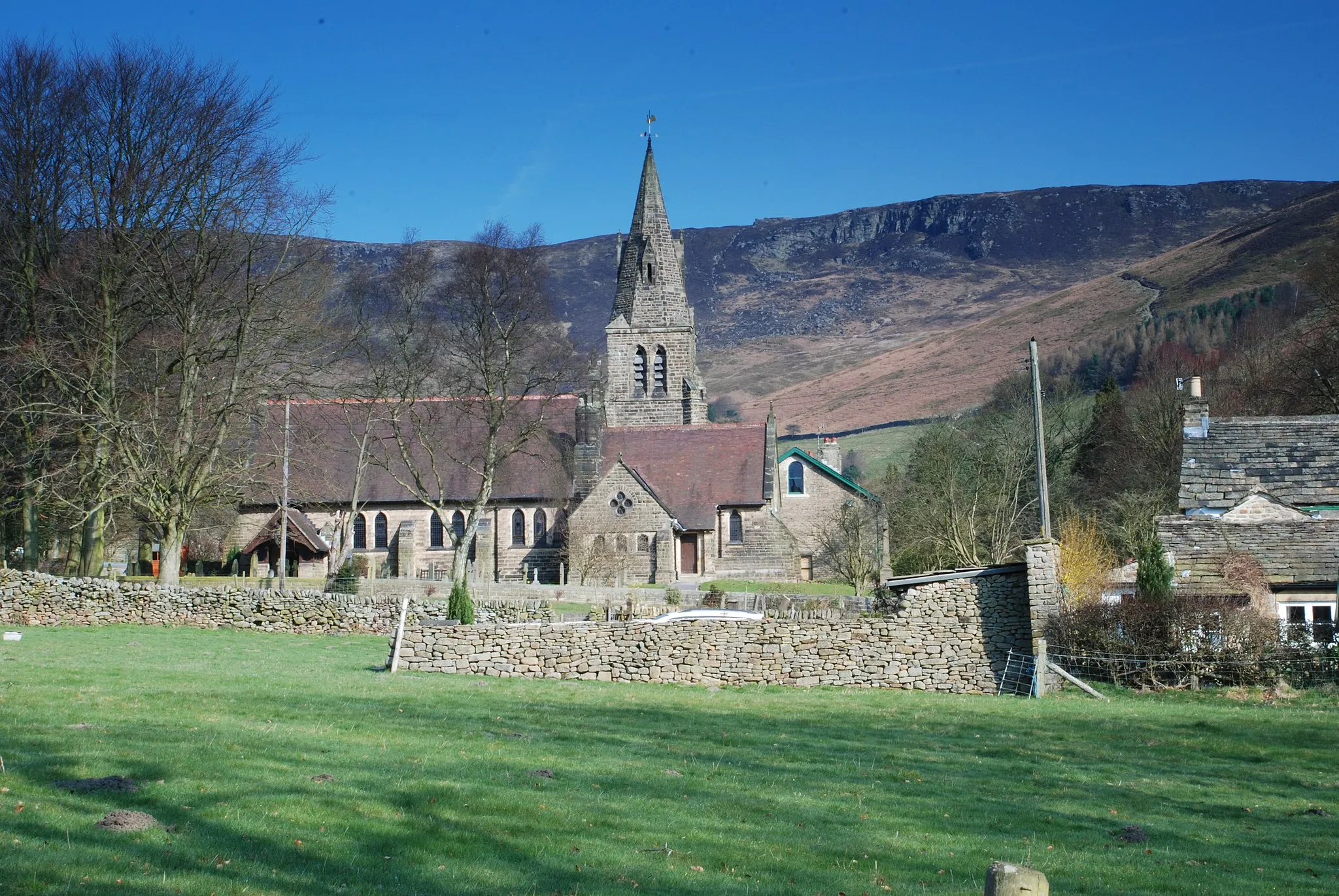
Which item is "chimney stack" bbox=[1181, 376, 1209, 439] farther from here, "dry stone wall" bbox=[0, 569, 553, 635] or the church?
the church

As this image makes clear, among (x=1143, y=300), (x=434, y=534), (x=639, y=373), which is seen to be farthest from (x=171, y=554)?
(x=1143, y=300)

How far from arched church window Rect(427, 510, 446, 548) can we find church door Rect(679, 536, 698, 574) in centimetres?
1194

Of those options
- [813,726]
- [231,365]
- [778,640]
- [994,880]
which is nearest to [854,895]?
[994,880]

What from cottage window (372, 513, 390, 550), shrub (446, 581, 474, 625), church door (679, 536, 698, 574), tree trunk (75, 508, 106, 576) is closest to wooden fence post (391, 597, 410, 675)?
shrub (446, 581, 474, 625)

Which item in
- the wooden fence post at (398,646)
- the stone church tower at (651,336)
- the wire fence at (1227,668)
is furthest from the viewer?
the stone church tower at (651,336)

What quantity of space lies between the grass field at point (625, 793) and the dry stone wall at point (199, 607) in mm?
12236

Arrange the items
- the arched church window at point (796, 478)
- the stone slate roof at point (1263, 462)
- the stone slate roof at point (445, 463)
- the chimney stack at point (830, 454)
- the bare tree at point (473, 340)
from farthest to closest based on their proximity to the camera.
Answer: the chimney stack at point (830, 454) → the arched church window at point (796, 478) → the stone slate roof at point (445, 463) → the bare tree at point (473, 340) → the stone slate roof at point (1263, 462)

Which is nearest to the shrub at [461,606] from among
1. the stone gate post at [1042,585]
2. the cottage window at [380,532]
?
the stone gate post at [1042,585]

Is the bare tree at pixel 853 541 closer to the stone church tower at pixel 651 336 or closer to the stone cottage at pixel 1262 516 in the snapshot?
the stone church tower at pixel 651 336

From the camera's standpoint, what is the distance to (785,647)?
2558 cm

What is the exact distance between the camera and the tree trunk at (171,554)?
35531 mm

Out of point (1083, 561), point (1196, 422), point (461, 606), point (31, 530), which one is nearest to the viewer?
point (461, 606)

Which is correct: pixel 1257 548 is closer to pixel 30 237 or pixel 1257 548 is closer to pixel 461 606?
pixel 461 606

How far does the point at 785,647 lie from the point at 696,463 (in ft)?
114
